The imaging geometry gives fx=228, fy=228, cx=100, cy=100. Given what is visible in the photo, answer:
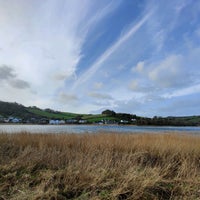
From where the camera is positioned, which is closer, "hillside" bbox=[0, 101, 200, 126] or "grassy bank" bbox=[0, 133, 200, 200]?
"grassy bank" bbox=[0, 133, 200, 200]

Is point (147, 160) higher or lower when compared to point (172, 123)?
lower

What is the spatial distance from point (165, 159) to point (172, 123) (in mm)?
72264

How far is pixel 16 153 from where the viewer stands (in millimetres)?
6359

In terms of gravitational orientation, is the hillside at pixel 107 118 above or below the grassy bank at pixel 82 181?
above

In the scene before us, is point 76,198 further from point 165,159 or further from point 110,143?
point 110,143

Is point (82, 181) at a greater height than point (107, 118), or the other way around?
point (107, 118)

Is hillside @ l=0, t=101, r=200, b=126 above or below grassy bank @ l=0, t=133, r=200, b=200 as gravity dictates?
above

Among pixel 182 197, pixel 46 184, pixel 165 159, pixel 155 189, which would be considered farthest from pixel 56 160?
pixel 165 159

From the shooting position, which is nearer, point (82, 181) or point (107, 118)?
point (82, 181)

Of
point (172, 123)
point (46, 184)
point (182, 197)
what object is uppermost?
point (172, 123)

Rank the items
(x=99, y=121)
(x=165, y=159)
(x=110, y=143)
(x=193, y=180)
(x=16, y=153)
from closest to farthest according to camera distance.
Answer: (x=193, y=180)
(x=16, y=153)
(x=165, y=159)
(x=110, y=143)
(x=99, y=121)

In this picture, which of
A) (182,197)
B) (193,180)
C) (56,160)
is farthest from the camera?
(56,160)

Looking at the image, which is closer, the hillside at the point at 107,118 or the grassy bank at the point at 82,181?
the grassy bank at the point at 82,181

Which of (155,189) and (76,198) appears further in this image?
(155,189)
